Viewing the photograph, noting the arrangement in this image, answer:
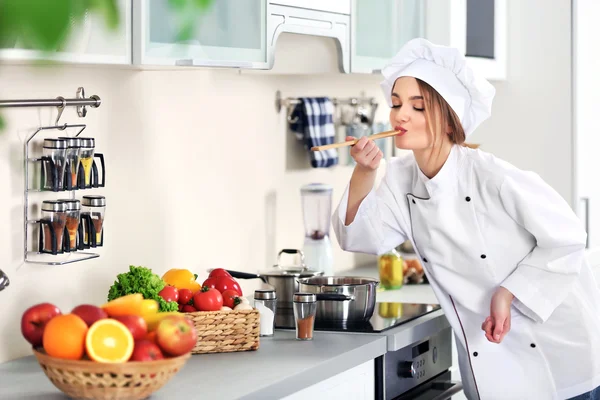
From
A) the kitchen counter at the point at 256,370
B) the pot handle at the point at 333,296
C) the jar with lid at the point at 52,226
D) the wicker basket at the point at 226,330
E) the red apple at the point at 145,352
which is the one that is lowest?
the kitchen counter at the point at 256,370

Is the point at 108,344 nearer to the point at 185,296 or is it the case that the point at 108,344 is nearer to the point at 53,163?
the point at 185,296

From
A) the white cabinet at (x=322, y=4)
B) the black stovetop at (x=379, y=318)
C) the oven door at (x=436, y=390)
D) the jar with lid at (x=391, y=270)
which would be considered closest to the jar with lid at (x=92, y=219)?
the black stovetop at (x=379, y=318)

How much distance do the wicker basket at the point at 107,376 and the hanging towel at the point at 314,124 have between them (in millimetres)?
1527

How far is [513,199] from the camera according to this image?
1934 mm

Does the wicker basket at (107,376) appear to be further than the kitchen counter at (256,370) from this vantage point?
No

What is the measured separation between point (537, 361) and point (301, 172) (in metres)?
1.12

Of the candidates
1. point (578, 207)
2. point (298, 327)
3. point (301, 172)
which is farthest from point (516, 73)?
point (298, 327)

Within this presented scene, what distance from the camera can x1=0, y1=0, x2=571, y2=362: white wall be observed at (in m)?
1.78

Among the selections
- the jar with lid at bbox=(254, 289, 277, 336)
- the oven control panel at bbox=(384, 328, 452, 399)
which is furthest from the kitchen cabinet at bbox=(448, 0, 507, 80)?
the jar with lid at bbox=(254, 289, 277, 336)

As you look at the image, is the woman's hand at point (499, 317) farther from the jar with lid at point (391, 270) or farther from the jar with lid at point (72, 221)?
the jar with lid at point (72, 221)

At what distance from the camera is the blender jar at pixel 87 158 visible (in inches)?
71.2

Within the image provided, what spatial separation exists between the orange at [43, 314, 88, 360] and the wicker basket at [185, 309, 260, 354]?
477 millimetres

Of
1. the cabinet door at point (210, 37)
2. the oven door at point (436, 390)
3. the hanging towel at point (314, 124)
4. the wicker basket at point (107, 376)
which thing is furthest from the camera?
the hanging towel at point (314, 124)

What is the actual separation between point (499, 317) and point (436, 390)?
48 cm
